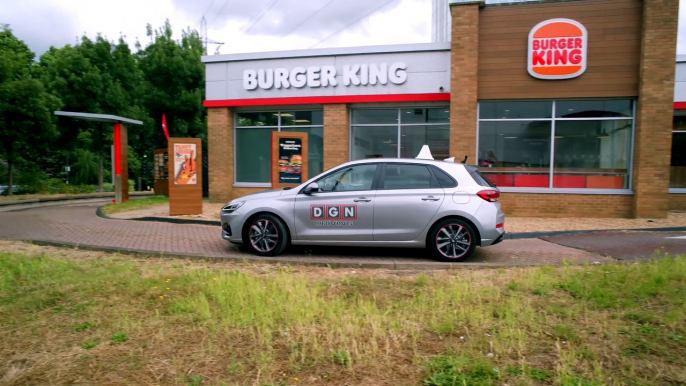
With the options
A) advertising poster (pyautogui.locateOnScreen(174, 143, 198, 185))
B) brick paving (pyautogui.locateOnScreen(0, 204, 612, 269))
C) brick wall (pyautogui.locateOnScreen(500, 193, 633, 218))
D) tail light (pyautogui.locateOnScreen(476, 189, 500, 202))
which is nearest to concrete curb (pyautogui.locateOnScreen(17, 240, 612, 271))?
brick paving (pyautogui.locateOnScreen(0, 204, 612, 269))

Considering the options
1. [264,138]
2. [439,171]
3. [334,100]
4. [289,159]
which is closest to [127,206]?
[264,138]

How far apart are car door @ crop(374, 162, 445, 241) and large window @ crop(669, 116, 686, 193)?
42.8 feet

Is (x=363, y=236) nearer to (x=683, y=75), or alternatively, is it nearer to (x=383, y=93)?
(x=383, y=93)

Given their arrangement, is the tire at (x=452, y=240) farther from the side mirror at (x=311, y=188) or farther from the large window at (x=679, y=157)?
the large window at (x=679, y=157)

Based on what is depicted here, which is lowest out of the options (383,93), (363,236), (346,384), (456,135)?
(346,384)

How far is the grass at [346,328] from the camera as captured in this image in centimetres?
349

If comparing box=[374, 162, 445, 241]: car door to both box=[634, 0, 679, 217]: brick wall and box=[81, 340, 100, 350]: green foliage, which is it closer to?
box=[81, 340, 100, 350]: green foliage

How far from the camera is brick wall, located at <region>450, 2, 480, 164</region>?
44.0 ft

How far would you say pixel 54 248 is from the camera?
8.37 metres

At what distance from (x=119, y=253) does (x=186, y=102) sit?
16.1m

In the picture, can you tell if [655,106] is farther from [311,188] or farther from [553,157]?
[311,188]

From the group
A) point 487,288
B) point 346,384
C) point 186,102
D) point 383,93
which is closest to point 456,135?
point 383,93

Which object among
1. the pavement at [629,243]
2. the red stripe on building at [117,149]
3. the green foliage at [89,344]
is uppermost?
the red stripe on building at [117,149]

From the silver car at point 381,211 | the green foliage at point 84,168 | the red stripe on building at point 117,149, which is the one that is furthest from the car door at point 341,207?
the green foliage at point 84,168
